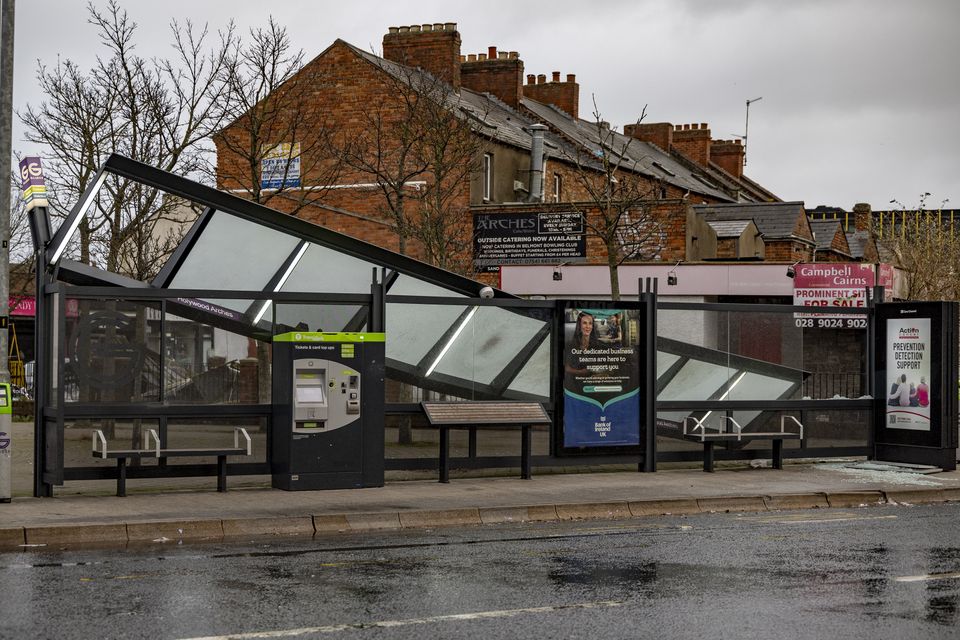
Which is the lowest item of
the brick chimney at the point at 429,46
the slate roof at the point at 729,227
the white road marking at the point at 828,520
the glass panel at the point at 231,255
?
the white road marking at the point at 828,520

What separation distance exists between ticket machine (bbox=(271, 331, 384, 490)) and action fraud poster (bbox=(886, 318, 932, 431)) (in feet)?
26.3

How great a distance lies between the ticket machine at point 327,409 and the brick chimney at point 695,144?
51769 millimetres

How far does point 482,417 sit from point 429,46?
29804 millimetres

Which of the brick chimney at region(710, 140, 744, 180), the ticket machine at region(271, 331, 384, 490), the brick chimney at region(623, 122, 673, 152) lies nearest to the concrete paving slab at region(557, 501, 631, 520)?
the ticket machine at region(271, 331, 384, 490)

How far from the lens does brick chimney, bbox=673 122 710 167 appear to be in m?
63.7

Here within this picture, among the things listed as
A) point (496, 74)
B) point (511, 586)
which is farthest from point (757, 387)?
point (496, 74)

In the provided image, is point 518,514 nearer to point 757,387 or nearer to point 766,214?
point 757,387

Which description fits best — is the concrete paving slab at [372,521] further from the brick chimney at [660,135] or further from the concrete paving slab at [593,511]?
the brick chimney at [660,135]

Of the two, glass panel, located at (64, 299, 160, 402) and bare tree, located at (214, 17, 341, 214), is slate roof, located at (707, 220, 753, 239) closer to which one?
bare tree, located at (214, 17, 341, 214)

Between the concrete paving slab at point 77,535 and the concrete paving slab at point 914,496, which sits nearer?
the concrete paving slab at point 77,535

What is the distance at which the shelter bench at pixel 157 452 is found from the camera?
1316cm

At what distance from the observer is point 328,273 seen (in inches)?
633

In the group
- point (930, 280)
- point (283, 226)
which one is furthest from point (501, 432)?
point (930, 280)

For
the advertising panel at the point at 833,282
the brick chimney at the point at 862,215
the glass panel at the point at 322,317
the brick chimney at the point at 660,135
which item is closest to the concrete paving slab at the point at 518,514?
the glass panel at the point at 322,317
